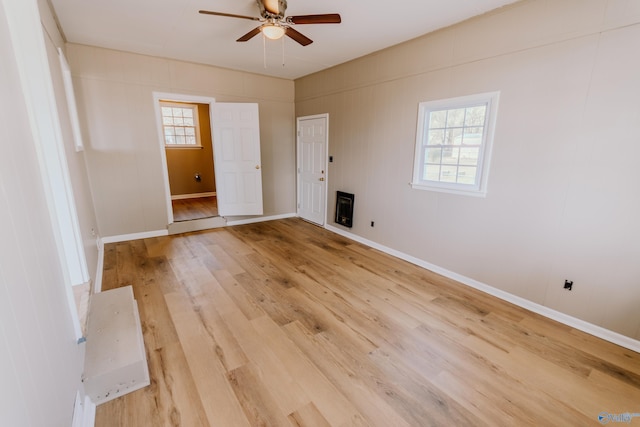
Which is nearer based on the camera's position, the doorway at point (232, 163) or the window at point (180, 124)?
the doorway at point (232, 163)

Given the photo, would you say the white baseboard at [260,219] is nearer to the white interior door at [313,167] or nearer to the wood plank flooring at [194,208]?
the white interior door at [313,167]

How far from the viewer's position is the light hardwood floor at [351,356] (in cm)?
164

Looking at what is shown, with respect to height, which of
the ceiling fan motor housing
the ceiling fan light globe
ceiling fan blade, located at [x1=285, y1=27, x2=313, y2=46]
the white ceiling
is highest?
the white ceiling

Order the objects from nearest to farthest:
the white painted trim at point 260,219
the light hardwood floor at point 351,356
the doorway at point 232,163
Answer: the light hardwood floor at point 351,356 → the doorway at point 232,163 → the white painted trim at point 260,219

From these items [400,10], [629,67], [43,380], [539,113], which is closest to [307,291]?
[43,380]

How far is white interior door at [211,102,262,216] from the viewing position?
4.86 meters

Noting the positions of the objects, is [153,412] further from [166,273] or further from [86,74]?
[86,74]

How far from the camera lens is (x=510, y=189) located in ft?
9.00

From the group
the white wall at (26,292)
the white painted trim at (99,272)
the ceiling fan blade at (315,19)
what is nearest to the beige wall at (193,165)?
the white painted trim at (99,272)

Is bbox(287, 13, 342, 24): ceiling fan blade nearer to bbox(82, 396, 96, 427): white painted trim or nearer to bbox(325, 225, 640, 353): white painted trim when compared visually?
bbox(325, 225, 640, 353): white painted trim

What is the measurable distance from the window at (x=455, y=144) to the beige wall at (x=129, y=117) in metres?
3.47

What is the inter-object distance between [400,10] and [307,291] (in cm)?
299

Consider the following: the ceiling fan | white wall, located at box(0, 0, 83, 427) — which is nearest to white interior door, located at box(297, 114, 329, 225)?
the ceiling fan

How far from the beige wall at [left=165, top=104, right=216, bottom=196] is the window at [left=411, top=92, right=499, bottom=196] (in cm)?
543
